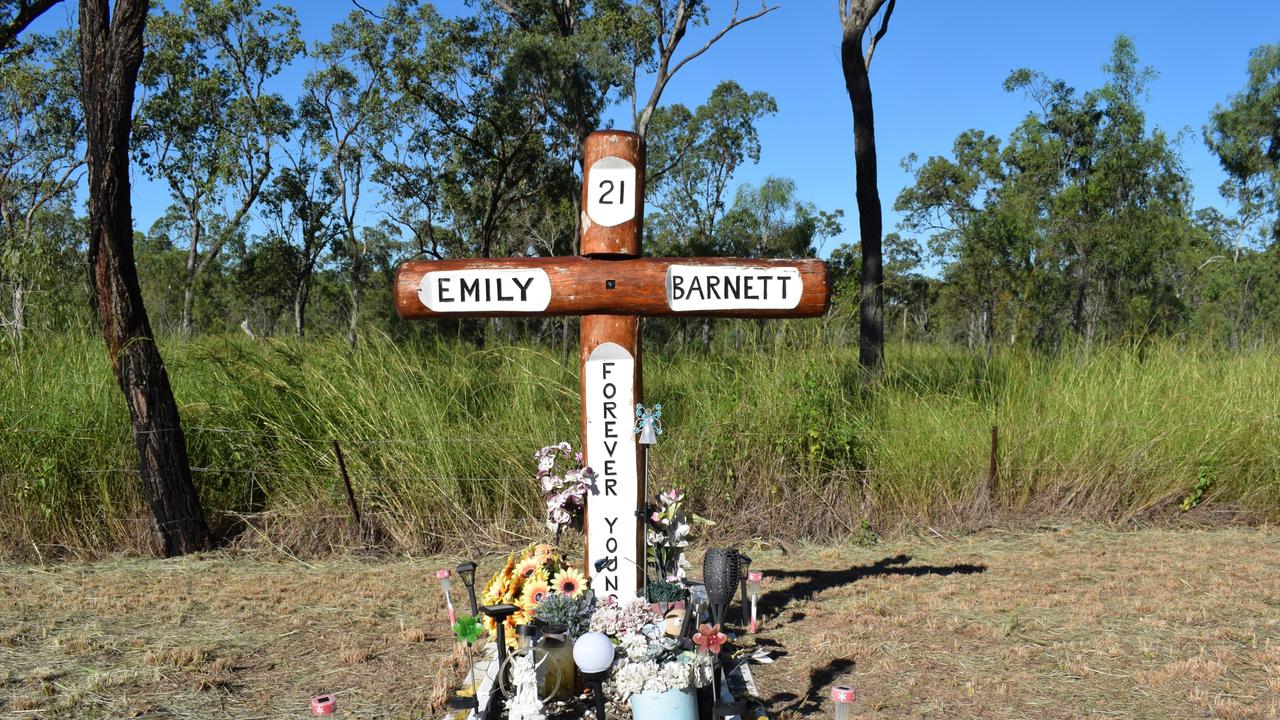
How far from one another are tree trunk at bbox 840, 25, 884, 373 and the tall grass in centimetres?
139

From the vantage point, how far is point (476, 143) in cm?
2208

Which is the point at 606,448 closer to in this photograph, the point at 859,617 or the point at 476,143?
the point at 859,617

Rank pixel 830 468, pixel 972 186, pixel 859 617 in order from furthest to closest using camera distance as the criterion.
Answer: pixel 972 186 < pixel 830 468 < pixel 859 617

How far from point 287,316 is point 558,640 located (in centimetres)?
3473

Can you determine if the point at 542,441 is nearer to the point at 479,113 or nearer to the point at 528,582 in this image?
Answer: the point at 528,582

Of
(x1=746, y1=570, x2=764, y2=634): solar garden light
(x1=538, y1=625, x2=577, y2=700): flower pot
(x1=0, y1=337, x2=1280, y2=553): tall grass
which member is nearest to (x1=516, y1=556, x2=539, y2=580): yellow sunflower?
(x1=538, y1=625, x2=577, y2=700): flower pot

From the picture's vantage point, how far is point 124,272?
5.59m

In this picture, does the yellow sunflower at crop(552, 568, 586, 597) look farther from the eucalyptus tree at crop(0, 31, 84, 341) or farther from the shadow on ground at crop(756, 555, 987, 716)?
the eucalyptus tree at crop(0, 31, 84, 341)

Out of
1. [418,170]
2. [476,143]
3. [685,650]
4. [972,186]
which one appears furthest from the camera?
[972,186]

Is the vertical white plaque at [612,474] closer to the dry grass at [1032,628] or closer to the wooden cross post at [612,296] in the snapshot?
the wooden cross post at [612,296]

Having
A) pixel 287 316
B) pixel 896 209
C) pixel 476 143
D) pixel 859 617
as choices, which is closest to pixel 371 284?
pixel 287 316

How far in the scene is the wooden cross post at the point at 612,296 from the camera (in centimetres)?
373

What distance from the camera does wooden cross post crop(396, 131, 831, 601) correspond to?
3.73 meters

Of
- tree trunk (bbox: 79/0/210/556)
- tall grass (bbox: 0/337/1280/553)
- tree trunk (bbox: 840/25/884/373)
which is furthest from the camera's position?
tree trunk (bbox: 840/25/884/373)
